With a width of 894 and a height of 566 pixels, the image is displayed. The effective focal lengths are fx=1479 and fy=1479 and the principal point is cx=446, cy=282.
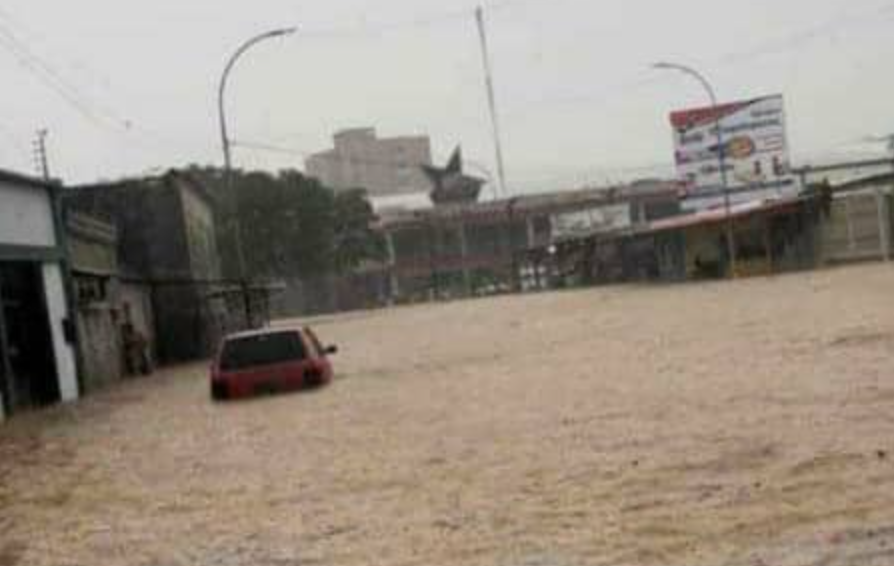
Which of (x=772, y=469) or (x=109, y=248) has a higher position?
(x=109, y=248)

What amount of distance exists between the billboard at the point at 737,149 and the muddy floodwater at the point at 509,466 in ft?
125

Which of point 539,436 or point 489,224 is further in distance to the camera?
point 489,224

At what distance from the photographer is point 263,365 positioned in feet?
86.3

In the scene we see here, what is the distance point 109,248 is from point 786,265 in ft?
105

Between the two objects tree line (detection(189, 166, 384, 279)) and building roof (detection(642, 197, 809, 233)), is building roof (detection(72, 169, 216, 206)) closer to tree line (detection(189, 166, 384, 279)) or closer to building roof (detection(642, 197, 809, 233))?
building roof (detection(642, 197, 809, 233))

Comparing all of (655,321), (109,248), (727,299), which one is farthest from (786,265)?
(109,248)

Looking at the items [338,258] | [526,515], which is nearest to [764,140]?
[338,258]

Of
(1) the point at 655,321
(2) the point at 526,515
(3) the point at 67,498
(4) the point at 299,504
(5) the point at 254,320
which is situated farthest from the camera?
(5) the point at 254,320

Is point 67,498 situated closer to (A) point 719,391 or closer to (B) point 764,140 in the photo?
(A) point 719,391

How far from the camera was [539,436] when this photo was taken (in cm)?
1588

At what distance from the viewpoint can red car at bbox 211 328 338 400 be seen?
26.1 meters

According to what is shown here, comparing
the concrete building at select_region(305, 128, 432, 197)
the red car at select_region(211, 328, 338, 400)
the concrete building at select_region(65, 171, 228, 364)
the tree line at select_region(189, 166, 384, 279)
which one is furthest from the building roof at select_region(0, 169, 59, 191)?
the concrete building at select_region(305, 128, 432, 197)

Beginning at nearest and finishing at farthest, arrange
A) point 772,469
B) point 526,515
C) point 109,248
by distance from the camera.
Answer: point 526,515, point 772,469, point 109,248

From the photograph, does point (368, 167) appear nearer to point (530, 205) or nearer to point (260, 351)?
point (530, 205)
